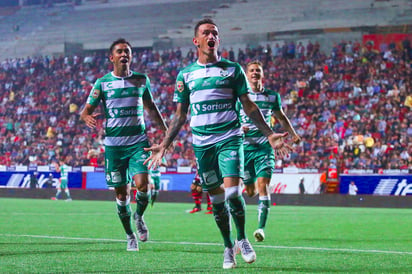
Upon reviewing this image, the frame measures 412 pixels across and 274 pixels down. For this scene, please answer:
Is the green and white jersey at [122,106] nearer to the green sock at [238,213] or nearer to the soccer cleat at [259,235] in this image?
the soccer cleat at [259,235]

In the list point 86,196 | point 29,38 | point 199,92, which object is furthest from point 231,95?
point 29,38

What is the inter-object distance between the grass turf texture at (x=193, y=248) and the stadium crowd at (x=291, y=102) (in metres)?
15.0

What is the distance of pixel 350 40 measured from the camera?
141 feet

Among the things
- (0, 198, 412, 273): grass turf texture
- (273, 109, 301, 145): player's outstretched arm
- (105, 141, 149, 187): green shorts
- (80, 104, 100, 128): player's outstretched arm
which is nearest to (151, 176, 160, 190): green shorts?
(0, 198, 412, 273): grass turf texture

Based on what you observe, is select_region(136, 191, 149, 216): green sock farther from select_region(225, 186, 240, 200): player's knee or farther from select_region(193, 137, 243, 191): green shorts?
select_region(225, 186, 240, 200): player's knee

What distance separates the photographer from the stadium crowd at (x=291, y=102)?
33594 millimetres

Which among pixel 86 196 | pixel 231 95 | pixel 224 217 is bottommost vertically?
pixel 86 196

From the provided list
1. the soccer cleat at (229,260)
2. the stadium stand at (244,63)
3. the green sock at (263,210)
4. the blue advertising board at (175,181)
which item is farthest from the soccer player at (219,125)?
the blue advertising board at (175,181)

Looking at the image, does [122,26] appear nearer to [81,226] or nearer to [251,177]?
[81,226]

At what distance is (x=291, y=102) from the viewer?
1523 inches

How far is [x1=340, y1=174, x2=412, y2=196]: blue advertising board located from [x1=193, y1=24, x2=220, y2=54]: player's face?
2240cm

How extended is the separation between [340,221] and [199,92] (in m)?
11.4

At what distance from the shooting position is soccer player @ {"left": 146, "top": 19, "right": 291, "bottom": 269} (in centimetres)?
897

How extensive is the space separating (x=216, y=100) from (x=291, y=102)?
29937 millimetres
